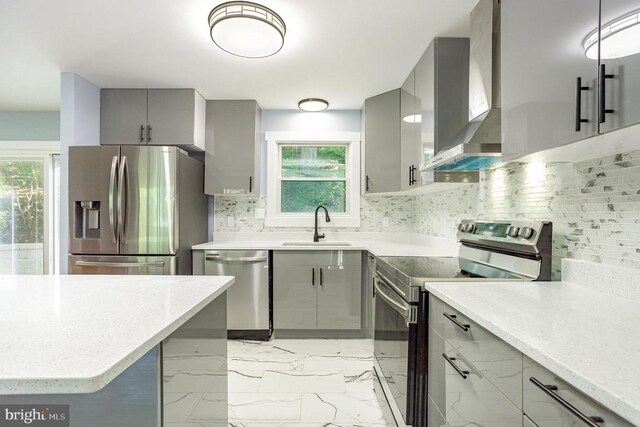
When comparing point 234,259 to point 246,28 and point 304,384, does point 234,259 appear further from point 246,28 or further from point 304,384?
point 246,28

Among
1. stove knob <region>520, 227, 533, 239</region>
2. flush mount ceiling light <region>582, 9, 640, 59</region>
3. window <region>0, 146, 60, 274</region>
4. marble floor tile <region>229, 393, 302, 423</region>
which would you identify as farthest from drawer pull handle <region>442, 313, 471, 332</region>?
window <region>0, 146, 60, 274</region>

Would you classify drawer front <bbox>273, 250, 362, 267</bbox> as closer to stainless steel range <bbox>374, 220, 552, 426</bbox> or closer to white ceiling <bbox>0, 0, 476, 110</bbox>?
stainless steel range <bbox>374, 220, 552, 426</bbox>

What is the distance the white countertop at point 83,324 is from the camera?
1.88 ft

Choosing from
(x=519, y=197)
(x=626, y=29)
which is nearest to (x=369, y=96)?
(x=519, y=197)

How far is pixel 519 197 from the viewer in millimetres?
1770

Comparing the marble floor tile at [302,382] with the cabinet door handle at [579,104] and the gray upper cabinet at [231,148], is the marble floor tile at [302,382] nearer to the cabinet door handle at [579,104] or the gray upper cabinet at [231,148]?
the gray upper cabinet at [231,148]

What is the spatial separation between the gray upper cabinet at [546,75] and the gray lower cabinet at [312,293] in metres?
1.92

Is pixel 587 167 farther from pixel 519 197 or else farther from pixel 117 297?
pixel 117 297

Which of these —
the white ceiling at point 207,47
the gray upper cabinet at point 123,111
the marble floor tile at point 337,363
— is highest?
the white ceiling at point 207,47

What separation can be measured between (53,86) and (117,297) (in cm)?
298

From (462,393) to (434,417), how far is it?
0.33 m

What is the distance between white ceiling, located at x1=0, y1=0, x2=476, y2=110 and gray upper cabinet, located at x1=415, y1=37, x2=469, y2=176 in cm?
9

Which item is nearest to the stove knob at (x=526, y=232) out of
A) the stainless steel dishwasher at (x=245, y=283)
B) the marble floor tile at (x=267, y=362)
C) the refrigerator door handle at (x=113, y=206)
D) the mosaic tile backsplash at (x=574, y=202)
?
the mosaic tile backsplash at (x=574, y=202)

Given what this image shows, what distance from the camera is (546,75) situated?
107 centimetres
